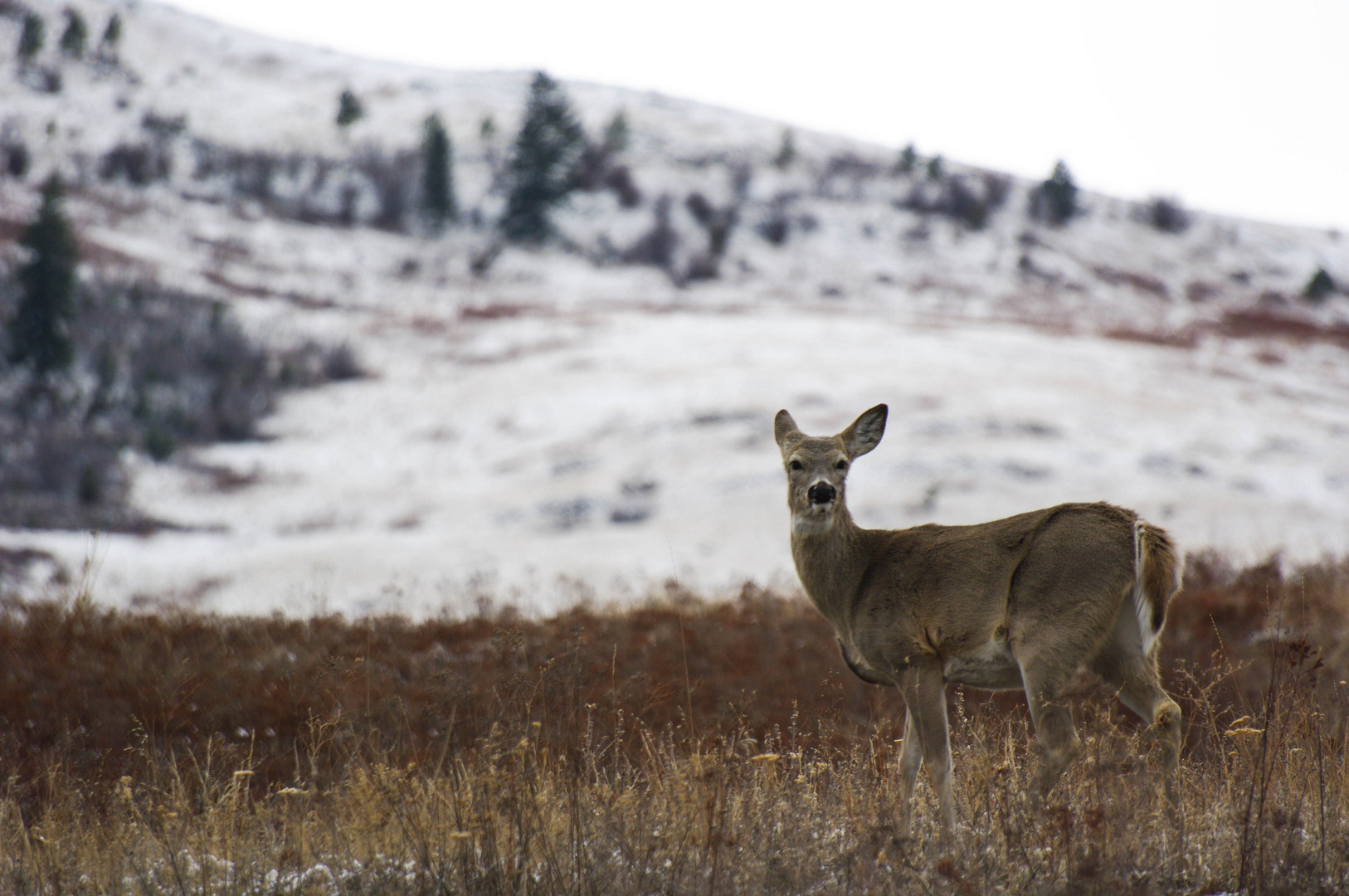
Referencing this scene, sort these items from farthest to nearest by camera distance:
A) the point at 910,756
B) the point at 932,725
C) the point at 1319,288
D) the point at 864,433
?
the point at 1319,288
the point at 864,433
the point at 910,756
the point at 932,725

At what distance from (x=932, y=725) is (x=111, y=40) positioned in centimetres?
7446

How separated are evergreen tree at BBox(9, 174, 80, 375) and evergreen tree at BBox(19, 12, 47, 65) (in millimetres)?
37097

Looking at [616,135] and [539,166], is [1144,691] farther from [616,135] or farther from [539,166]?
[616,135]

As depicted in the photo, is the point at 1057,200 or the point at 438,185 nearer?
the point at 438,185

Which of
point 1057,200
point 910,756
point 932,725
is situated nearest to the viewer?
point 932,725

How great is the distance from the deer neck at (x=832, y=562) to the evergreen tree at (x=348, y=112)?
60796 millimetres

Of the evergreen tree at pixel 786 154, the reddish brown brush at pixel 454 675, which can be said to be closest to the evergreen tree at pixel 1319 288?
the evergreen tree at pixel 786 154

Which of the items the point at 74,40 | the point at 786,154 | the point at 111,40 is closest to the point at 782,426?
the point at 786,154

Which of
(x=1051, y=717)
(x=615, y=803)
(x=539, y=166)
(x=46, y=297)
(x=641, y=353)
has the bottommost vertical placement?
(x=46, y=297)

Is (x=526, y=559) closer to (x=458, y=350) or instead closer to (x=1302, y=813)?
(x=1302, y=813)

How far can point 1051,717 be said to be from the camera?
4.52 metres

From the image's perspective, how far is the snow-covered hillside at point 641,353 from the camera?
1906cm

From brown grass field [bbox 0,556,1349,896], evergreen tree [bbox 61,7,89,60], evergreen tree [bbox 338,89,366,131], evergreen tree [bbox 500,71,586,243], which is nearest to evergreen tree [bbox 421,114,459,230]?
evergreen tree [bbox 500,71,586,243]

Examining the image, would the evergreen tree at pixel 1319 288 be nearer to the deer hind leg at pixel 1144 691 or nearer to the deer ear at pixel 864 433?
the deer ear at pixel 864 433
